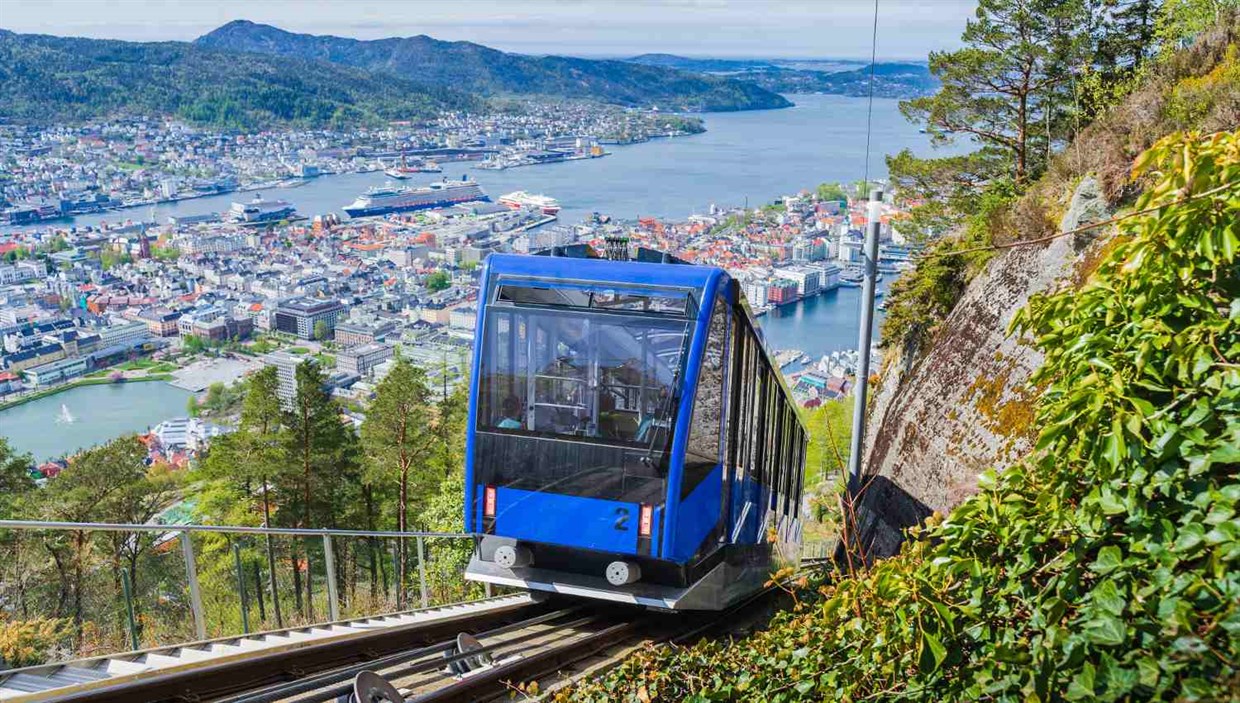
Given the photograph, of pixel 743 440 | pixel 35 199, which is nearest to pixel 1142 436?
pixel 743 440

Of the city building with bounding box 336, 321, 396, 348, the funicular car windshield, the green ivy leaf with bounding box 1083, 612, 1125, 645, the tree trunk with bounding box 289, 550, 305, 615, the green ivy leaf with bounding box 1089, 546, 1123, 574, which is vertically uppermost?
the green ivy leaf with bounding box 1089, 546, 1123, 574

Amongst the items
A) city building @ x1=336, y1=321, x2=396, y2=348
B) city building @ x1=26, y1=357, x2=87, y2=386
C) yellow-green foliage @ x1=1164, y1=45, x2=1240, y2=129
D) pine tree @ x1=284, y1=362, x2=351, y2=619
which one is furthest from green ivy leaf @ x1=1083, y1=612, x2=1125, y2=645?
city building @ x1=26, y1=357, x2=87, y2=386

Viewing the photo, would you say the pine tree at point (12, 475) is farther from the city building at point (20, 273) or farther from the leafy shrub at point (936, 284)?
the city building at point (20, 273)

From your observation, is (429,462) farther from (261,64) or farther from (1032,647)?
(261,64)

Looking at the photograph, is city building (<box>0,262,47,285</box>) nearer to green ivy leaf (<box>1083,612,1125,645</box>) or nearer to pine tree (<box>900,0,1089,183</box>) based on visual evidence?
pine tree (<box>900,0,1089,183</box>)

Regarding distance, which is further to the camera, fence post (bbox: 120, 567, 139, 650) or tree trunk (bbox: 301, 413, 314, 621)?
tree trunk (bbox: 301, 413, 314, 621)

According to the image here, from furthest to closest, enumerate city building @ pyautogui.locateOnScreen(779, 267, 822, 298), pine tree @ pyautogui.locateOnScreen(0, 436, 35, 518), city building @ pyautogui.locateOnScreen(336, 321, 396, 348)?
1. city building @ pyautogui.locateOnScreen(336, 321, 396, 348)
2. city building @ pyautogui.locateOnScreen(779, 267, 822, 298)
3. pine tree @ pyautogui.locateOnScreen(0, 436, 35, 518)

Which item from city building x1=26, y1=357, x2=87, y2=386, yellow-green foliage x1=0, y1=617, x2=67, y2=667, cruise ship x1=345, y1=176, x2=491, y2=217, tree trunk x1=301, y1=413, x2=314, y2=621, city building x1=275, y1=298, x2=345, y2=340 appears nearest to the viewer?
yellow-green foliage x1=0, y1=617, x2=67, y2=667
